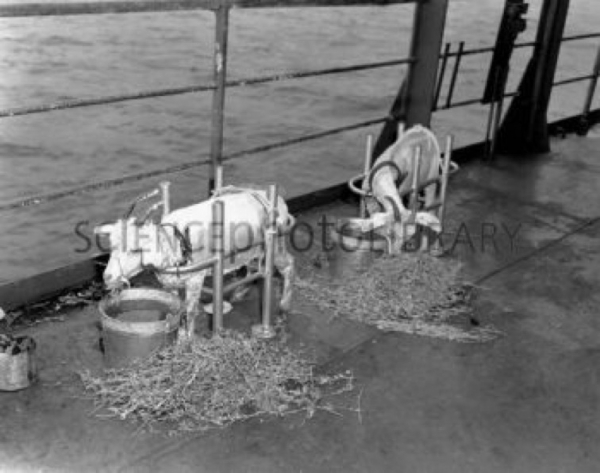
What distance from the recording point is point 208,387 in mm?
3004

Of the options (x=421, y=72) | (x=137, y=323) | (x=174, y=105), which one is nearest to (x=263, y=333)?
(x=137, y=323)

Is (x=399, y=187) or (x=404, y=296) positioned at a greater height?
(x=399, y=187)

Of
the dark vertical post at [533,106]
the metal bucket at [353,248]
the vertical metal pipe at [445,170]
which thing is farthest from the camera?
the dark vertical post at [533,106]

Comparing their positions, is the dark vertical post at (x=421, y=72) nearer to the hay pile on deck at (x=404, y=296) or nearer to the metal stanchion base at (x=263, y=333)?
the hay pile on deck at (x=404, y=296)

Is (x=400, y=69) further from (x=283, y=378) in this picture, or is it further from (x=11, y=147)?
(x=283, y=378)

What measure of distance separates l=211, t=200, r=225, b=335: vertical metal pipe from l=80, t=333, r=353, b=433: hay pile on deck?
11 centimetres

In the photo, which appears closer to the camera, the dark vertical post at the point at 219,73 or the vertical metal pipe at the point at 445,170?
the dark vertical post at the point at 219,73

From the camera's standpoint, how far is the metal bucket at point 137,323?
9.92 ft

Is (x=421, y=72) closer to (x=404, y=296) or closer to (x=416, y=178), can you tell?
(x=416, y=178)

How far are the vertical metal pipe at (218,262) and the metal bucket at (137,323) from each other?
0.15 metres

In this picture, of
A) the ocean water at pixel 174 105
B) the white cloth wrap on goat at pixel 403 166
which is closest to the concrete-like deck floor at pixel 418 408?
the white cloth wrap on goat at pixel 403 166

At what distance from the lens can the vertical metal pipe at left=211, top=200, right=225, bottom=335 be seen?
320cm

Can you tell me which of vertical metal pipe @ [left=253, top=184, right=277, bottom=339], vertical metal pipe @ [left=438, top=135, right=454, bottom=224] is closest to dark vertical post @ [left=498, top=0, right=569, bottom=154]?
vertical metal pipe @ [left=438, top=135, right=454, bottom=224]

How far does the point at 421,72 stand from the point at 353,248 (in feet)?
4.91
